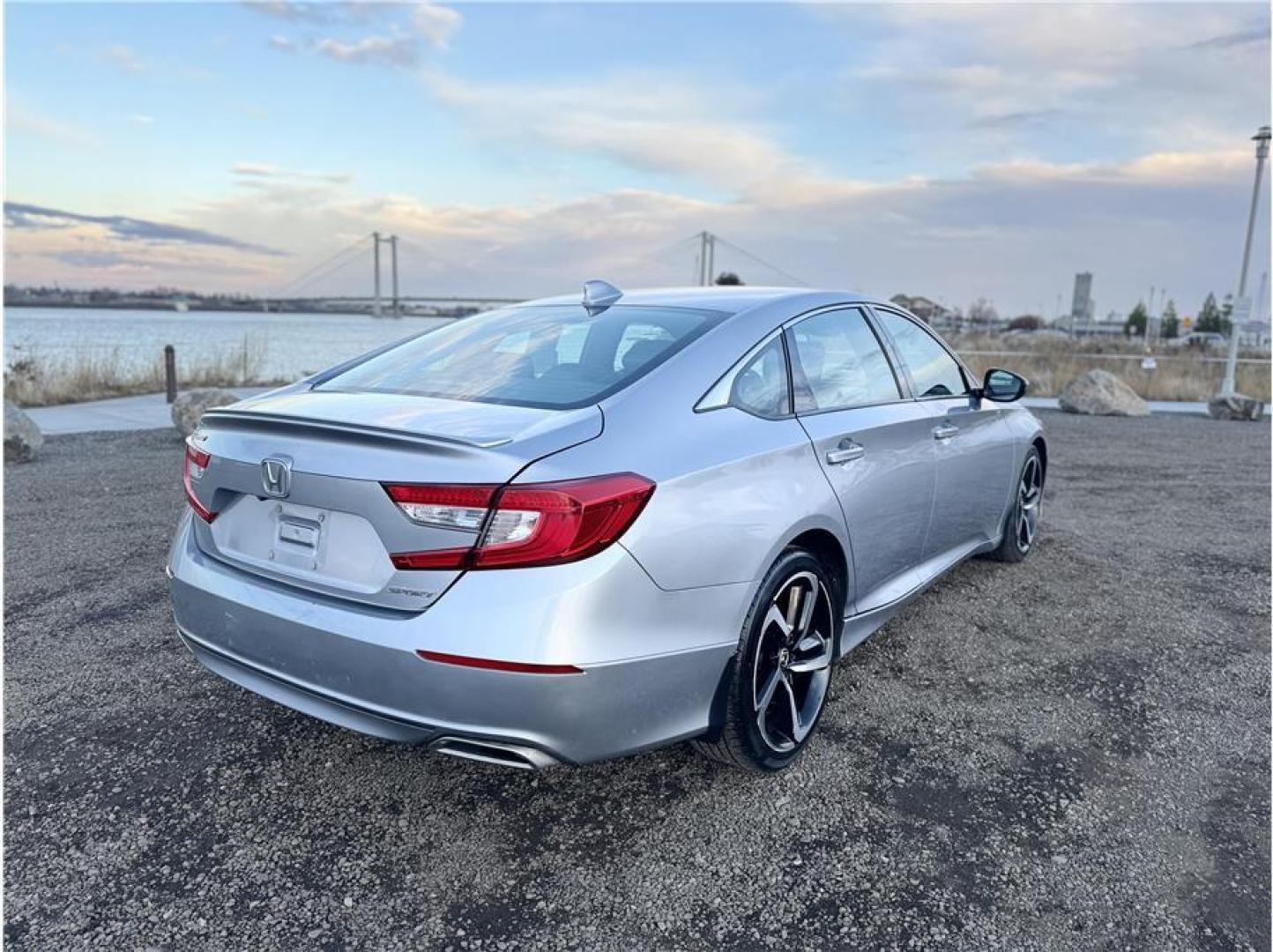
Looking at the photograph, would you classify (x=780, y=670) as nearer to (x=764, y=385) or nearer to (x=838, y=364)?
(x=764, y=385)

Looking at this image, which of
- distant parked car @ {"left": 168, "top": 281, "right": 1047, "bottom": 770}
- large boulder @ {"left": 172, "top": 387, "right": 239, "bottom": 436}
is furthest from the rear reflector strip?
large boulder @ {"left": 172, "top": 387, "right": 239, "bottom": 436}

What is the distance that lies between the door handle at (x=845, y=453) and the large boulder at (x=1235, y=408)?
14.3 metres

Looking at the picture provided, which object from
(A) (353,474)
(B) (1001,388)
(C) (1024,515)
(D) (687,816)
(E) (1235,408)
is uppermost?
(B) (1001,388)

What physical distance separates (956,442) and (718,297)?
1.44m

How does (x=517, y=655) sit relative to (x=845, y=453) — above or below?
below

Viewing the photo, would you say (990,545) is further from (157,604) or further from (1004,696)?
(157,604)

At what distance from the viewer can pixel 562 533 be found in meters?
2.00

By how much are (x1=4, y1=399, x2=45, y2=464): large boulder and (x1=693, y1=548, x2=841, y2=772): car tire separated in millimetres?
7933

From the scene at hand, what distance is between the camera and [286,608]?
225 cm

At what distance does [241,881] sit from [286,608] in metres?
0.71

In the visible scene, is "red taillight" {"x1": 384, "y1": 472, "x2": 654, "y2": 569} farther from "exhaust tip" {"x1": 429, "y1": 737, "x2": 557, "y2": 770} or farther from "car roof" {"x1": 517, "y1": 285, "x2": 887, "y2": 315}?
"car roof" {"x1": 517, "y1": 285, "x2": 887, "y2": 315}

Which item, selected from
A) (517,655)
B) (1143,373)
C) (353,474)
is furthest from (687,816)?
(1143,373)

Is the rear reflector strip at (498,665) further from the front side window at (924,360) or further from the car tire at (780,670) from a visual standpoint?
the front side window at (924,360)

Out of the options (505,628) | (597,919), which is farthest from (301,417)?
(597,919)
